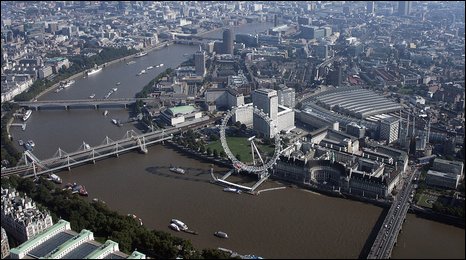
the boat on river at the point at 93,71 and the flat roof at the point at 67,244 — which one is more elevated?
the flat roof at the point at 67,244

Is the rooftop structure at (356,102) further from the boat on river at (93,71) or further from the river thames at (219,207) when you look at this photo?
the boat on river at (93,71)

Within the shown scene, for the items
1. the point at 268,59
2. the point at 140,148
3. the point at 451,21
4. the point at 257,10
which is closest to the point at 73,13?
the point at 257,10

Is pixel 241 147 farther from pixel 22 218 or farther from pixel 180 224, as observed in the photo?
pixel 22 218

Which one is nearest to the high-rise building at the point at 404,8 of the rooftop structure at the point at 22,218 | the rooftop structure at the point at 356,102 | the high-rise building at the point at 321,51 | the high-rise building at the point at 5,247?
the high-rise building at the point at 321,51

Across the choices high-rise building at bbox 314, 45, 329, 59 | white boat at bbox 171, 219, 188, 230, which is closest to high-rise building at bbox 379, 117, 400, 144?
white boat at bbox 171, 219, 188, 230

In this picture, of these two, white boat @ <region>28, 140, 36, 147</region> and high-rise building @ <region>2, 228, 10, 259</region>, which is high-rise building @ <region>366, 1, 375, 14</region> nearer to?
white boat @ <region>28, 140, 36, 147</region>
